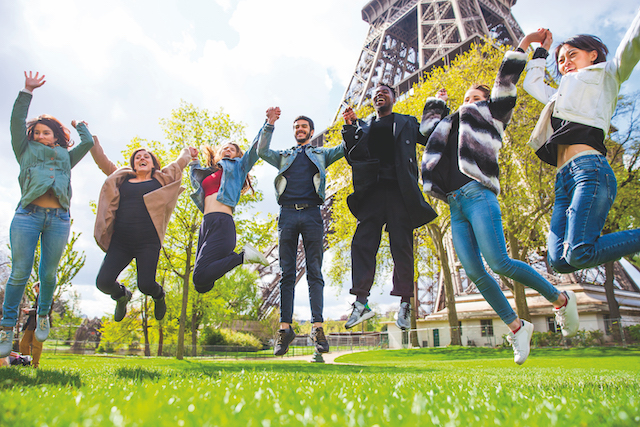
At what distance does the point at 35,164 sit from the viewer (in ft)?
13.3

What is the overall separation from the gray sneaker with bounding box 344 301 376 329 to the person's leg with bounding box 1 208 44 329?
10.2 feet

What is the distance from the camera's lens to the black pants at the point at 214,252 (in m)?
3.93

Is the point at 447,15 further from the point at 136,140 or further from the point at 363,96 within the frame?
the point at 136,140

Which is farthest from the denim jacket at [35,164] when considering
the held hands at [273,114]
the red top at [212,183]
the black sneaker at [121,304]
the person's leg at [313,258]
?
the person's leg at [313,258]

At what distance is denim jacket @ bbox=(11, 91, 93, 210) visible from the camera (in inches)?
154

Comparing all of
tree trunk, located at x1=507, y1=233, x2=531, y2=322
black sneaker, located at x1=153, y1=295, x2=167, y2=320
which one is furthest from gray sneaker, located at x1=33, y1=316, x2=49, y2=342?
tree trunk, located at x1=507, y1=233, x2=531, y2=322

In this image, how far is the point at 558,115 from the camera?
3.06m

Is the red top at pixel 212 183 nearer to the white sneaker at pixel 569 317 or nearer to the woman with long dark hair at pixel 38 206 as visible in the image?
the woman with long dark hair at pixel 38 206

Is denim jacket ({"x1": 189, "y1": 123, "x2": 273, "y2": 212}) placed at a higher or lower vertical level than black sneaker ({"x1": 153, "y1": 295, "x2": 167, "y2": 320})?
higher

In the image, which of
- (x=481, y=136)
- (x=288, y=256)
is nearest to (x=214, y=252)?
(x=288, y=256)

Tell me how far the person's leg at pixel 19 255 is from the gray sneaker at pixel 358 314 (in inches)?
123

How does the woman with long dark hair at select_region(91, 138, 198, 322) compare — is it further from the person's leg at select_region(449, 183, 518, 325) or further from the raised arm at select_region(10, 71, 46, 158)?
the person's leg at select_region(449, 183, 518, 325)

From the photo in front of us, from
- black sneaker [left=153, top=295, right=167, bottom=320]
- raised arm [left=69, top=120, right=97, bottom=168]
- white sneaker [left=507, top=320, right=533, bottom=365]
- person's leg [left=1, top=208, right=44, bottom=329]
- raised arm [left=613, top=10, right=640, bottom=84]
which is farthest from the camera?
black sneaker [left=153, top=295, right=167, bottom=320]

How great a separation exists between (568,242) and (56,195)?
465 centimetres
